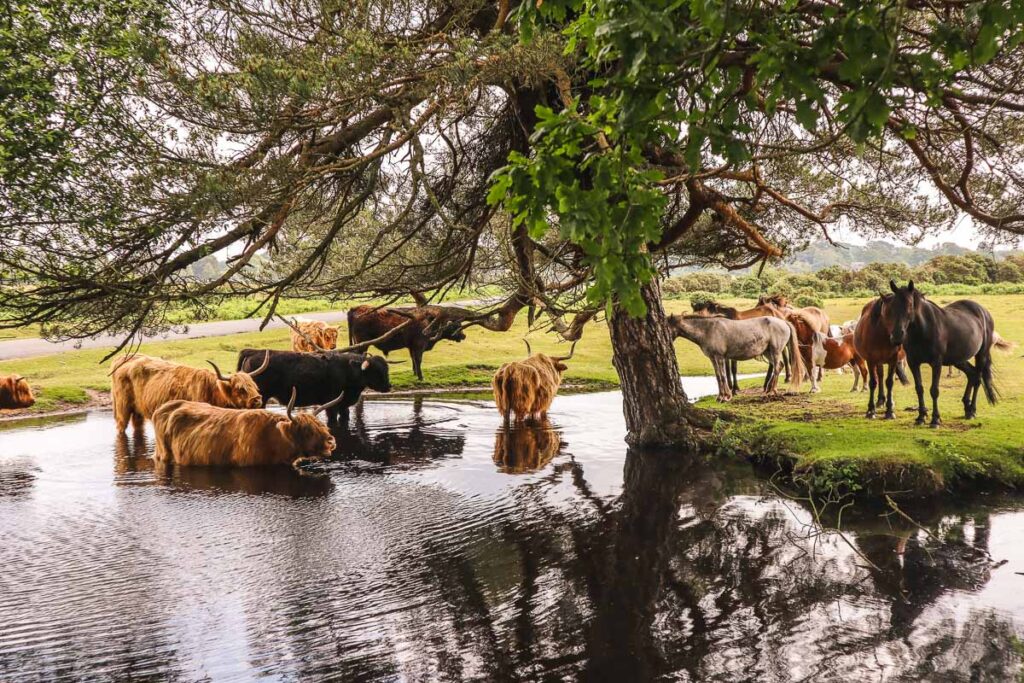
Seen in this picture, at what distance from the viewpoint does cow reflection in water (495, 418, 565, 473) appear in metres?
9.45

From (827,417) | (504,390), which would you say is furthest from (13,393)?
(827,417)

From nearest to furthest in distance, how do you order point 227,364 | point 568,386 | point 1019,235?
point 1019,235
point 568,386
point 227,364

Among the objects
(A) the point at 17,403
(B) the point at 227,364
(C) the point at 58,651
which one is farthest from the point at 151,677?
(B) the point at 227,364

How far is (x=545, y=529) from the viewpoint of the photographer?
690 centimetres

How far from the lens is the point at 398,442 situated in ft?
35.5

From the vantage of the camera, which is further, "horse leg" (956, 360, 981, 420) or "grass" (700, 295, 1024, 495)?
"horse leg" (956, 360, 981, 420)

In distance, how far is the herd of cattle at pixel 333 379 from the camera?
31.0 ft

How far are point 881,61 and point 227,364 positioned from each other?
18414mm

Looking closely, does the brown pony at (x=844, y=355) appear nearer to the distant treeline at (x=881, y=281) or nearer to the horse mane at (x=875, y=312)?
the horse mane at (x=875, y=312)

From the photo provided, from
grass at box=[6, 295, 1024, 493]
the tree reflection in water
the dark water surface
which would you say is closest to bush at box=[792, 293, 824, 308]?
grass at box=[6, 295, 1024, 493]

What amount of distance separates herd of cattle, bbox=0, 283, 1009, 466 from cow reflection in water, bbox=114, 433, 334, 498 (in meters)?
0.21

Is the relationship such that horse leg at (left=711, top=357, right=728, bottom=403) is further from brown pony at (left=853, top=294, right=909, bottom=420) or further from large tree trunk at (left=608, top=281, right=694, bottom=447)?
brown pony at (left=853, top=294, right=909, bottom=420)

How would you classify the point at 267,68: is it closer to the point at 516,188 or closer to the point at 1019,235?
the point at 516,188

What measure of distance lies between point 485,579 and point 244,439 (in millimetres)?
4816
